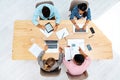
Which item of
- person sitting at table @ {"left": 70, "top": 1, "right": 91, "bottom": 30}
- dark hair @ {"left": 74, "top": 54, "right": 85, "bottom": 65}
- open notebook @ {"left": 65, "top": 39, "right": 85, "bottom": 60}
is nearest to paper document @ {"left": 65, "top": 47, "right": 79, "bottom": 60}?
open notebook @ {"left": 65, "top": 39, "right": 85, "bottom": 60}

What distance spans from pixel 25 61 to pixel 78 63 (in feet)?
4.53

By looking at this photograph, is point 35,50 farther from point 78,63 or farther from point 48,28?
point 78,63

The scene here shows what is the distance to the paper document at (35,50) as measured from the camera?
4.16 meters

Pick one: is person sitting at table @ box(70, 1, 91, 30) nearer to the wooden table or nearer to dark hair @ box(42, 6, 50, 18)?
the wooden table

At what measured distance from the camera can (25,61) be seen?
4.95m

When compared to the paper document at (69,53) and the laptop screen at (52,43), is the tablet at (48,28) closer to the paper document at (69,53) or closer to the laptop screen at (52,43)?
the laptop screen at (52,43)

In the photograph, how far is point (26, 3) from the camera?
17.7 ft

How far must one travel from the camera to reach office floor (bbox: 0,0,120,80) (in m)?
4.90

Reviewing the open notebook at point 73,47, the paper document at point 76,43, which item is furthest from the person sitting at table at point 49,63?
the paper document at point 76,43

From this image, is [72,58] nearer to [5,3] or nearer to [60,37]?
[60,37]

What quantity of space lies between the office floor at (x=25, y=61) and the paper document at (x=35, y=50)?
0.81 meters

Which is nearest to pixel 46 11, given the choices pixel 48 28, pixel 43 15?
pixel 43 15

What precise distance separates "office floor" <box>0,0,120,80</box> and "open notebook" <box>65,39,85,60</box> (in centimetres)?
82

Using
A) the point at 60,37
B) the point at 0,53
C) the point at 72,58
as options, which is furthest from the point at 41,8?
the point at 0,53
